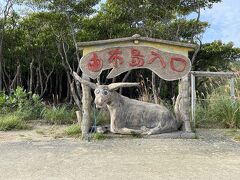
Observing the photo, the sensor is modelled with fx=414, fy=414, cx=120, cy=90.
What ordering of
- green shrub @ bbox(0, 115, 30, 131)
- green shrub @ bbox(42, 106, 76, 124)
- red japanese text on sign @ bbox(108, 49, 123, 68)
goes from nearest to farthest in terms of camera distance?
red japanese text on sign @ bbox(108, 49, 123, 68)
green shrub @ bbox(0, 115, 30, 131)
green shrub @ bbox(42, 106, 76, 124)

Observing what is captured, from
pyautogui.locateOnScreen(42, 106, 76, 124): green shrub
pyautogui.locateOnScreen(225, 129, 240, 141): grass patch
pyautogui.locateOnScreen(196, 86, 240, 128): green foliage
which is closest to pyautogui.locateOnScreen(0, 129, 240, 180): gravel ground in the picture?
pyautogui.locateOnScreen(225, 129, 240, 141): grass patch

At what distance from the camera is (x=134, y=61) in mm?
7812

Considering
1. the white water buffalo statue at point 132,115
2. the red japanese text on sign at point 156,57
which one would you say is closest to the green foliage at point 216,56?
the red japanese text on sign at point 156,57

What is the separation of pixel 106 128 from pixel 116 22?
21.0 feet

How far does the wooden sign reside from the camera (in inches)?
306

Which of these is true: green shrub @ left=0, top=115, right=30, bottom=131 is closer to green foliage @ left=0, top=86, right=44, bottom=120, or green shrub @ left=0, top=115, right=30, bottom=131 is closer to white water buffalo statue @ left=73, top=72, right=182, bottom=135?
green foliage @ left=0, top=86, right=44, bottom=120

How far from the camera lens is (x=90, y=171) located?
5.09 m

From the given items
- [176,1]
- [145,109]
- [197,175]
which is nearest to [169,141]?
[145,109]

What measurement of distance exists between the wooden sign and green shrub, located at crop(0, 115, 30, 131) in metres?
2.18

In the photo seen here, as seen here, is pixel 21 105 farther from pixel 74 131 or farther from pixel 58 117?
pixel 74 131

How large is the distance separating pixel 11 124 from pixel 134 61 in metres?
3.08

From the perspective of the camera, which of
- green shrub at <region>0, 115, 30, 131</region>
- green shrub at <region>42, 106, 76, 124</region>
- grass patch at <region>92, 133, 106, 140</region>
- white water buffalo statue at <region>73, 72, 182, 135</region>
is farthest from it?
green shrub at <region>42, 106, 76, 124</region>

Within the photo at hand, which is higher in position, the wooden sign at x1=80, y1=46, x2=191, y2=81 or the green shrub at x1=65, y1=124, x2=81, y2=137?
the wooden sign at x1=80, y1=46, x2=191, y2=81

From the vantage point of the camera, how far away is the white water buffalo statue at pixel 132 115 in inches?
302
